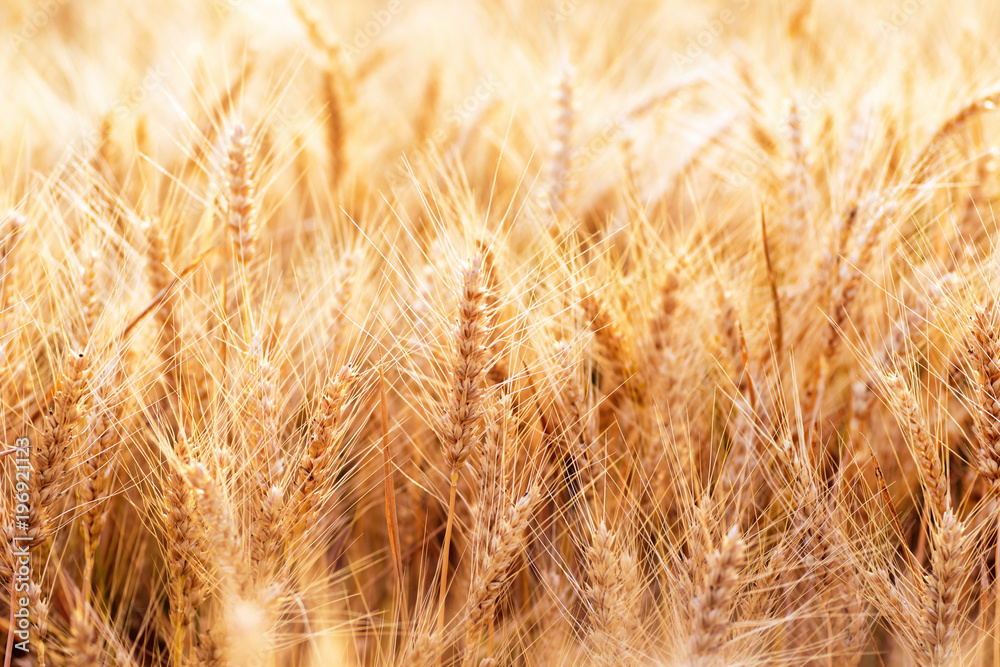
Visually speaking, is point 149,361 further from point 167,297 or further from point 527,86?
point 527,86

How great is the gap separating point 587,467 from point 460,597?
0.34 metres

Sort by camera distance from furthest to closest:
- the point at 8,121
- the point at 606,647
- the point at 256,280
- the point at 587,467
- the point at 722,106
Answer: the point at 722,106, the point at 8,121, the point at 256,280, the point at 587,467, the point at 606,647

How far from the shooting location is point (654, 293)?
1207 mm

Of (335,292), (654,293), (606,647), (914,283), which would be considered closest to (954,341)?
(914,283)

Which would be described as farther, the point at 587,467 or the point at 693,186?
the point at 693,186

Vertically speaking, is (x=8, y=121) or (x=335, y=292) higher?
(x=8, y=121)

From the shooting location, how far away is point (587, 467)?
3.45ft

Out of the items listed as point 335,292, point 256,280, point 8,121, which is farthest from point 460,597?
point 8,121

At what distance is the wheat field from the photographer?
919mm

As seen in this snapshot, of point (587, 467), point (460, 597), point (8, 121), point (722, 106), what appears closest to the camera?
point (587, 467)

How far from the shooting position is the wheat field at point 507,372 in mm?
919

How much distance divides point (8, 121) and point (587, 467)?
5.26 feet

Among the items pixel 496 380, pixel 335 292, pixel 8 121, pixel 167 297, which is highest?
pixel 8 121

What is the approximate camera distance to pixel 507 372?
1.12m
